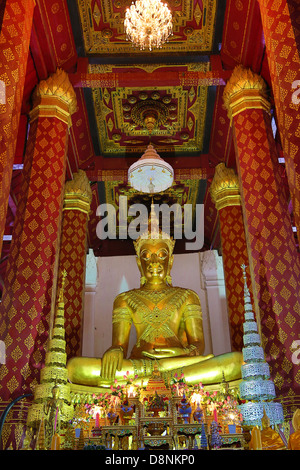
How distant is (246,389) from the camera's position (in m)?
3.19

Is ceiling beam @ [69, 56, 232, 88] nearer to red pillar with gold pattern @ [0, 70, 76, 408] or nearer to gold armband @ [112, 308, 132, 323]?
red pillar with gold pattern @ [0, 70, 76, 408]

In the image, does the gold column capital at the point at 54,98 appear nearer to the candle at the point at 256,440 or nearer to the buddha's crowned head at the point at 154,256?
the buddha's crowned head at the point at 154,256

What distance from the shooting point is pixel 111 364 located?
16.2 feet

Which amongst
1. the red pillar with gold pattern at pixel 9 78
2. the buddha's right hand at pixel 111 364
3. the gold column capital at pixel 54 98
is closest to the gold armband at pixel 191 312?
the buddha's right hand at pixel 111 364

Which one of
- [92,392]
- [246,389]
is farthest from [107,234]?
[246,389]

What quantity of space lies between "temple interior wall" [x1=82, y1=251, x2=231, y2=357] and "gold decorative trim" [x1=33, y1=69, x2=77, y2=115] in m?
4.50

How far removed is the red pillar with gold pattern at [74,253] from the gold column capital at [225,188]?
2045 millimetres

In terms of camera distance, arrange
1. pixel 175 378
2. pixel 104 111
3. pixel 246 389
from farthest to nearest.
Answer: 1. pixel 104 111
2. pixel 175 378
3. pixel 246 389

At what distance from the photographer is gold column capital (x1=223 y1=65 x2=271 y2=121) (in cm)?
548

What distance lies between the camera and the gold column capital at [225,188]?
735cm

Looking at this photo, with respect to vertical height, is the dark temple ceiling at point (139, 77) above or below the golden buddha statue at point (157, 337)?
above

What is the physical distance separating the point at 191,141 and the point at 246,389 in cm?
535

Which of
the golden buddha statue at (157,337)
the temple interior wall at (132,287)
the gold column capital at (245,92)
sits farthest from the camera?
the temple interior wall at (132,287)

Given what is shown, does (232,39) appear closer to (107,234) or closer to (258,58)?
(258,58)
